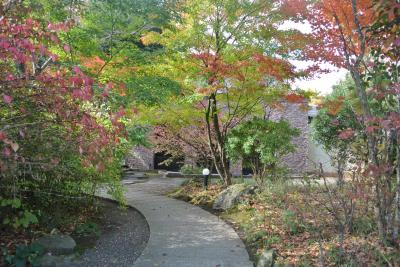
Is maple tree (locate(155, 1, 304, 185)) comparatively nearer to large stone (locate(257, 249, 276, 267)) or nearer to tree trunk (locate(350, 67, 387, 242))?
tree trunk (locate(350, 67, 387, 242))

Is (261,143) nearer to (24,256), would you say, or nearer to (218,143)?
(218,143)

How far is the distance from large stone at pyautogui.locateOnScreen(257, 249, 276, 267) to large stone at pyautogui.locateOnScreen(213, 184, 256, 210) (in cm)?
353

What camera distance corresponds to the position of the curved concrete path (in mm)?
5426

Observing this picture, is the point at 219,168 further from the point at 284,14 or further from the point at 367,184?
the point at 367,184

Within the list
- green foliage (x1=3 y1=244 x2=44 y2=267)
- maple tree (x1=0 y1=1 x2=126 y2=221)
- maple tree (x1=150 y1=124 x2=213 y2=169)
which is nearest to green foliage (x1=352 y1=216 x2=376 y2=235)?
maple tree (x1=0 y1=1 x2=126 y2=221)

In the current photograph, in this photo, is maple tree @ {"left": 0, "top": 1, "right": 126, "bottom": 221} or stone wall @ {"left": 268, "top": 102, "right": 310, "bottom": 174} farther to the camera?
stone wall @ {"left": 268, "top": 102, "right": 310, "bottom": 174}

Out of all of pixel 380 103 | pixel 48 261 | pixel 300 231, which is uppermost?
pixel 380 103

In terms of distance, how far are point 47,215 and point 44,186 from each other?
62 cm

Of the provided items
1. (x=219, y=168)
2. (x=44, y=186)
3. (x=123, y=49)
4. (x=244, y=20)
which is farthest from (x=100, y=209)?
(x=244, y=20)

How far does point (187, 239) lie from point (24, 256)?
8.55 ft

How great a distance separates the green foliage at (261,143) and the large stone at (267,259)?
554 centimetres

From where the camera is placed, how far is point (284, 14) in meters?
8.55

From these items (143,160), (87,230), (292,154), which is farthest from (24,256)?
(292,154)

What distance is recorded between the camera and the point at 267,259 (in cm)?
527
